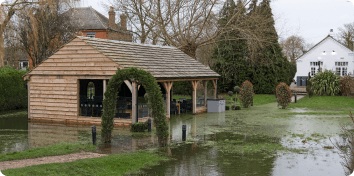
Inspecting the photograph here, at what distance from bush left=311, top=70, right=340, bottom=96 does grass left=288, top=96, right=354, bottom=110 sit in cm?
117

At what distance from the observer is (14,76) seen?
24844mm

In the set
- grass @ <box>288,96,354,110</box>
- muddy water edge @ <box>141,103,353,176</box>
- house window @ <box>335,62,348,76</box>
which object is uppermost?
house window @ <box>335,62,348,76</box>

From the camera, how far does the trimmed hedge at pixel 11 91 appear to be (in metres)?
23.9

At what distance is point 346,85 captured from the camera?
3144 centimetres

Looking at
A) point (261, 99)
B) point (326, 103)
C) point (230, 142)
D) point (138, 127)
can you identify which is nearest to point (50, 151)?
point (138, 127)

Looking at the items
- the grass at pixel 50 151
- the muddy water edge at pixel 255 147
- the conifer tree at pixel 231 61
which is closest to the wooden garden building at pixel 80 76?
the muddy water edge at pixel 255 147

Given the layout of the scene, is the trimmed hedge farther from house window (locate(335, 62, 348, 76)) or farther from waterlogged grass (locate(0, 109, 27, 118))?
house window (locate(335, 62, 348, 76))

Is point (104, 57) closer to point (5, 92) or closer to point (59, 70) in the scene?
point (59, 70)

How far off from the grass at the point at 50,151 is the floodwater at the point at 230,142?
2.46ft

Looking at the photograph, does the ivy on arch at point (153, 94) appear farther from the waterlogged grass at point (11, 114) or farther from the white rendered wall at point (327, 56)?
the white rendered wall at point (327, 56)

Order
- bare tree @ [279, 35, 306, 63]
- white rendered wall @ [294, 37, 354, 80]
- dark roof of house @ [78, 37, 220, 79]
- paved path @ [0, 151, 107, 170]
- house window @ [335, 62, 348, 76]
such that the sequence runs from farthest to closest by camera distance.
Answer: bare tree @ [279, 35, 306, 63], house window @ [335, 62, 348, 76], white rendered wall @ [294, 37, 354, 80], dark roof of house @ [78, 37, 220, 79], paved path @ [0, 151, 107, 170]

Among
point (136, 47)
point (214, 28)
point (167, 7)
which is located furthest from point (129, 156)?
point (214, 28)

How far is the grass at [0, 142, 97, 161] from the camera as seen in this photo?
411 inches

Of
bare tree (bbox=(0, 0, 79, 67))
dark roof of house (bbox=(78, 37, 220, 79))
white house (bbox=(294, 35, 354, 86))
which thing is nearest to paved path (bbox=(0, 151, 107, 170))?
dark roof of house (bbox=(78, 37, 220, 79))
